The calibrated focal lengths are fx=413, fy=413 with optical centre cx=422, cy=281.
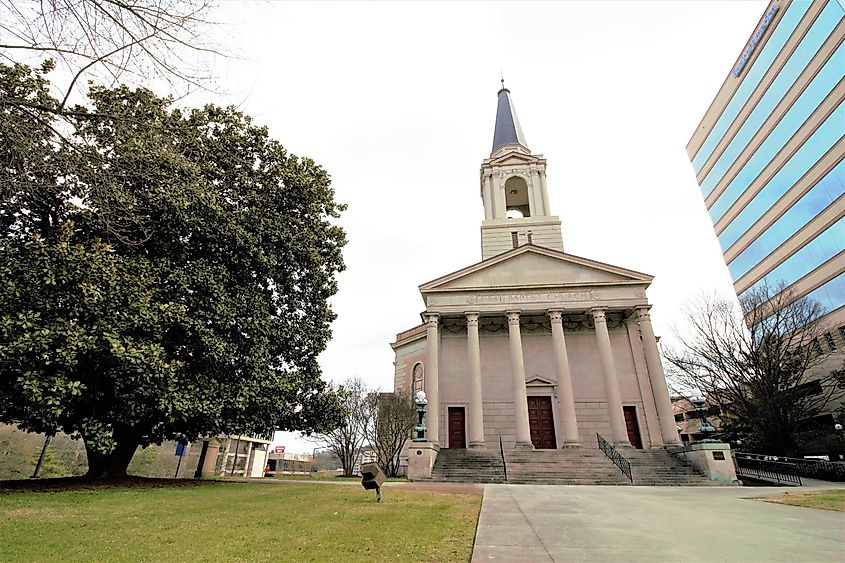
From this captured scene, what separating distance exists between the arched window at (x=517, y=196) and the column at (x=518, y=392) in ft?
42.1

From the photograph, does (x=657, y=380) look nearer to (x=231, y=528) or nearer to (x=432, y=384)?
(x=432, y=384)

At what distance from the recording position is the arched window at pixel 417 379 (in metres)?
28.8

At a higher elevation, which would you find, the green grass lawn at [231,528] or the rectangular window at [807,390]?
the rectangular window at [807,390]

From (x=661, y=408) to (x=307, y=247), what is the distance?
18.9m

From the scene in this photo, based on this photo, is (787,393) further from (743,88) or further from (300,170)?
(743,88)

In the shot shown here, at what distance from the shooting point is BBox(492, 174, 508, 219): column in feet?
105

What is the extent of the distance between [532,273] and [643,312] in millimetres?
6385

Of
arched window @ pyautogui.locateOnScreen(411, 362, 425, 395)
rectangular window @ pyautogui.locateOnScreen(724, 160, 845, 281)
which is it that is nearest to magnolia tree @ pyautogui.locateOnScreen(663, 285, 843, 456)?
rectangular window @ pyautogui.locateOnScreen(724, 160, 845, 281)

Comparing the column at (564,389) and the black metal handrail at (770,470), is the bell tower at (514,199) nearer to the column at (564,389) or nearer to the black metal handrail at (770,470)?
the column at (564,389)

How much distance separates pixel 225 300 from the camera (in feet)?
42.8

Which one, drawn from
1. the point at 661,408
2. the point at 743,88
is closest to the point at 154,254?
the point at 661,408

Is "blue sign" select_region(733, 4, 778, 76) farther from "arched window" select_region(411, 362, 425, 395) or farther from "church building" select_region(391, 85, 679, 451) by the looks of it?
"arched window" select_region(411, 362, 425, 395)

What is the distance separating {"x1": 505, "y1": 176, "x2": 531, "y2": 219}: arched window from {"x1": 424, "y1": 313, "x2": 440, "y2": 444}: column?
1373 cm

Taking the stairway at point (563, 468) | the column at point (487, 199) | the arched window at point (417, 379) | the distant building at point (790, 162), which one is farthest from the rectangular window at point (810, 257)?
the arched window at point (417, 379)
